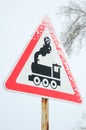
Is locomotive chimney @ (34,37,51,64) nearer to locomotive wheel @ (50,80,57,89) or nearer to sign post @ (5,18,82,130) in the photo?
sign post @ (5,18,82,130)

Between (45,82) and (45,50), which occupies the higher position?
(45,50)

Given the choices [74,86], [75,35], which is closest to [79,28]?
[75,35]

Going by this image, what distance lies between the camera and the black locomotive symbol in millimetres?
A: 2287

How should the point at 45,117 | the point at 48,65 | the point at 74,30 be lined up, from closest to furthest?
the point at 45,117 → the point at 48,65 → the point at 74,30

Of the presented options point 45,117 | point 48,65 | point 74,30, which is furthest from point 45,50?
point 74,30

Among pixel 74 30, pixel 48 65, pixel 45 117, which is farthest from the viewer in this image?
pixel 74 30

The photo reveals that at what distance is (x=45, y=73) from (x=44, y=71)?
0.01 metres

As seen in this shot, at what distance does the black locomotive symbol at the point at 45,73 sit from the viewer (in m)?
2.29

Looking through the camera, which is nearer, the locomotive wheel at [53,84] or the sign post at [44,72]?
the sign post at [44,72]

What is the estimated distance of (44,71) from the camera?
91.6 inches

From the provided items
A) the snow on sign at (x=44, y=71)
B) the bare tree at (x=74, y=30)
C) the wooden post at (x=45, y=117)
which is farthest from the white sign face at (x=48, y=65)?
the bare tree at (x=74, y=30)

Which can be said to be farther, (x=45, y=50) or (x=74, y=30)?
(x=74, y=30)

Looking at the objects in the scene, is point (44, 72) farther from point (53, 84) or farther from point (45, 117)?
point (45, 117)

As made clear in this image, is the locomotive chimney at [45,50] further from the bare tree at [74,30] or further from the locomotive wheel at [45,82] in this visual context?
the bare tree at [74,30]
